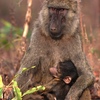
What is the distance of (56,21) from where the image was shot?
7246 millimetres

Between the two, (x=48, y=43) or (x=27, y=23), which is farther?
(x=27, y=23)

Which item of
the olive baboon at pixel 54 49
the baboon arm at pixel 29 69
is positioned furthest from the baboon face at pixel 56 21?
the baboon arm at pixel 29 69

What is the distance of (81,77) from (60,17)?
98 centimetres

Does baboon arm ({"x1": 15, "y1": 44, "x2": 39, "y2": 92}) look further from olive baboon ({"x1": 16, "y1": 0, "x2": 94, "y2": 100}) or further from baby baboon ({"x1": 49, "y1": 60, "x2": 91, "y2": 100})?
baby baboon ({"x1": 49, "y1": 60, "x2": 91, "y2": 100})

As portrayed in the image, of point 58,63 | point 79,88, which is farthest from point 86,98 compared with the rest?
point 58,63

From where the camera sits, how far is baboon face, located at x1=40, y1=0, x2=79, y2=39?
736 cm

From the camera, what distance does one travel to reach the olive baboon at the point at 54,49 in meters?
7.47

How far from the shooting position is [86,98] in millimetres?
7426

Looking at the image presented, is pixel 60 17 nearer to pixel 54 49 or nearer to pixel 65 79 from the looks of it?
pixel 54 49

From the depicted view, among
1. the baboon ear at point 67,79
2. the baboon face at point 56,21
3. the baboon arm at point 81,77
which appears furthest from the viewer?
the baboon arm at point 81,77

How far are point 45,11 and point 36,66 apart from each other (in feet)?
2.82

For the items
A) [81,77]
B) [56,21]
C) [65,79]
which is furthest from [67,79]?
[56,21]

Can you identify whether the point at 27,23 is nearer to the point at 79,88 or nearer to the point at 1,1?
the point at 79,88

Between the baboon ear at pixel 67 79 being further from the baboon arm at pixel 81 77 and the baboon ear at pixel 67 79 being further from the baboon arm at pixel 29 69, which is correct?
the baboon arm at pixel 29 69
